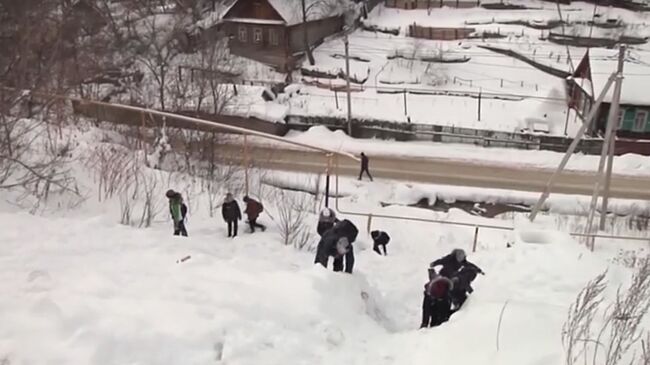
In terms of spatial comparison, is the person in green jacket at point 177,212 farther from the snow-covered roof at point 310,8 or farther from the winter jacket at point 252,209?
the snow-covered roof at point 310,8

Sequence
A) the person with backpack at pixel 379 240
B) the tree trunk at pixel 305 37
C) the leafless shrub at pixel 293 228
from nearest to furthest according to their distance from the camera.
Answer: the leafless shrub at pixel 293 228 < the person with backpack at pixel 379 240 < the tree trunk at pixel 305 37

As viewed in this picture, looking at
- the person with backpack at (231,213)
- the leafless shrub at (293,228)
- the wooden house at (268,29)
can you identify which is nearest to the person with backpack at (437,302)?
the leafless shrub at (293,228)

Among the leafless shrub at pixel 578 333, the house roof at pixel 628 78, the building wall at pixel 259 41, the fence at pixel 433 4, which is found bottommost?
the leafless shrub at pixel 578 333

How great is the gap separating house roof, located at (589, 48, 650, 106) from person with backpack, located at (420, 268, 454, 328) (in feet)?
61.4

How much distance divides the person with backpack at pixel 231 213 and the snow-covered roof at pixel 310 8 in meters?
27.2

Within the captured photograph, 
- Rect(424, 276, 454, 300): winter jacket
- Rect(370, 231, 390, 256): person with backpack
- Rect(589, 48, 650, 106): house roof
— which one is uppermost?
Rect(589, 48, 650, 106): house roof

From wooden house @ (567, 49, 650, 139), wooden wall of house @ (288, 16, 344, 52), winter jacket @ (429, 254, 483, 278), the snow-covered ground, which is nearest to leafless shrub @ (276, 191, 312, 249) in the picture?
winter jacket @ (429, 254, 483, 278)

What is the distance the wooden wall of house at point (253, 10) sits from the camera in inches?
1436

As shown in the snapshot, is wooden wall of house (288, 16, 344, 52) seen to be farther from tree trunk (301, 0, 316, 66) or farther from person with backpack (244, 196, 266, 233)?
person with backpack (244, 196, 266, 233)

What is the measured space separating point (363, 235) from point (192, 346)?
27.9 ft

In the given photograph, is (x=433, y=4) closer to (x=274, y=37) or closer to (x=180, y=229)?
(x=274, y=37)

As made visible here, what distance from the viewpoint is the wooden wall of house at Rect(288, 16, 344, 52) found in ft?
121

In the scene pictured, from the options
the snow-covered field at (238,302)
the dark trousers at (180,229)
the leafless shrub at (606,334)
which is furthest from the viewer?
the dark trousers at (180,229)

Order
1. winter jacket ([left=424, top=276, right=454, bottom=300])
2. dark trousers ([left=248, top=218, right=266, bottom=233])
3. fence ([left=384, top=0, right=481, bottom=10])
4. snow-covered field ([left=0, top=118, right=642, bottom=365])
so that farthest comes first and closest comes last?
fence ([left=384, top=0, right=481, bottom=10]) → dark trousers ([left=248, top=218, right=266, bottom=233]) → winter jacket ([left=424, top=276, right=454, bottom=300]) → snow-covered field ([left=0, top=118, right=642, bottom=365])
